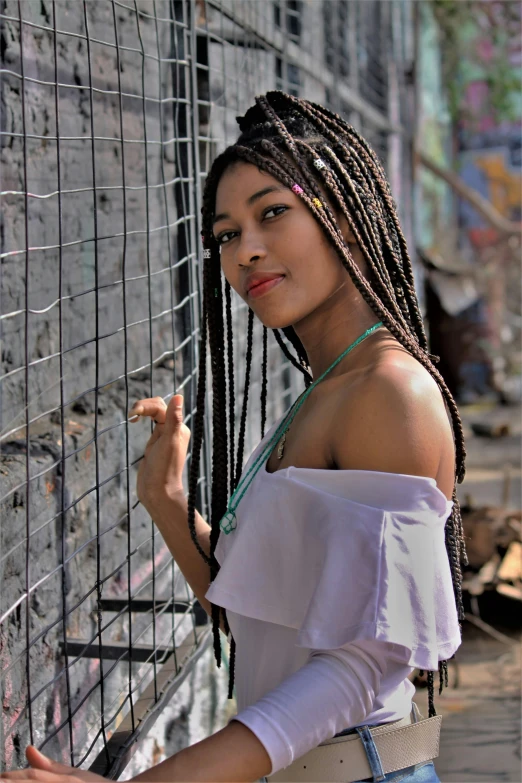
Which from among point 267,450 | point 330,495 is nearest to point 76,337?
point 267,450

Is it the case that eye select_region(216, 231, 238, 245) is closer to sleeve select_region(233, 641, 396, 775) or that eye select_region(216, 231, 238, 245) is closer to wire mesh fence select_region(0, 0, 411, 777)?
wire mesh fence select_region(0, 0, 411, 777)

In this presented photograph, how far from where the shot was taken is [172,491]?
6.42 feet

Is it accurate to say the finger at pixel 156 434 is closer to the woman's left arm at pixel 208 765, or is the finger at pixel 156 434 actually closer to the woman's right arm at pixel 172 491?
the woman's right arm at pixel 172 491

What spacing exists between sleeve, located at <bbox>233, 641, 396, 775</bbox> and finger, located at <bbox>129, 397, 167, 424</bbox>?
2.39ft

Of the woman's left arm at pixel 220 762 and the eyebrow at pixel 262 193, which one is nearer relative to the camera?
the woman's left arm at pixel 220 762

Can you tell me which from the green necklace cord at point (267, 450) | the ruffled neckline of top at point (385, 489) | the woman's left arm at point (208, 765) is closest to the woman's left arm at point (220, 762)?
the woman's left arm at point (208, 765)

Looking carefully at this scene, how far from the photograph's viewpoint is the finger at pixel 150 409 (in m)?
1.88

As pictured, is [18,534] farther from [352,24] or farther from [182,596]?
[352,24]

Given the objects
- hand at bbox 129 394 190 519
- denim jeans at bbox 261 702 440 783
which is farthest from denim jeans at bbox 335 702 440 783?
hand at bbox 129 394 190 519

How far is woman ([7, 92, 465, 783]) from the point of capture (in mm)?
1300

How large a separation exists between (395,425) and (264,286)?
40cm

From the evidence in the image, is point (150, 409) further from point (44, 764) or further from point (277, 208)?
point (44, 764)

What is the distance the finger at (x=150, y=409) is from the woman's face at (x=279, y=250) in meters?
0.40

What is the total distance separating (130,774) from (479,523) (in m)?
2.99
